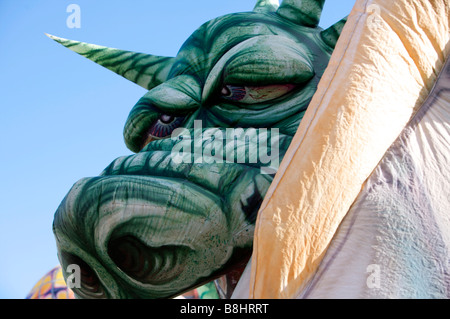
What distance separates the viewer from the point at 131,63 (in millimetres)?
4090

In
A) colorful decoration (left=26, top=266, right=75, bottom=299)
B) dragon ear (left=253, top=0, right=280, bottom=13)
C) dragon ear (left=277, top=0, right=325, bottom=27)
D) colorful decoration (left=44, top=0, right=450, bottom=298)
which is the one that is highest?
dragon ear (left=253, top=0, right=280, bottom=13)

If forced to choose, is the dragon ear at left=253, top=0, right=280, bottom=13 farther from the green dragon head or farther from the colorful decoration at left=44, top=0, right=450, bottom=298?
the colorful decoration at left=44, top=0, right=450, bottom=298

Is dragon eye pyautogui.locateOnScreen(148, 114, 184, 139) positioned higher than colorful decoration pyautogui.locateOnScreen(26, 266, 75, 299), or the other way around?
dragon eye pyautogui.locateOnScreen(148, 114, 184, 139)

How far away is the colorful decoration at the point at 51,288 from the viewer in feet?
23.6

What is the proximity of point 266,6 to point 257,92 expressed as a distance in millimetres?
1136

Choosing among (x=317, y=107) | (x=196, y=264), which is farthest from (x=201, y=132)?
(x=317, y=107)

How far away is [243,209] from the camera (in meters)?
2.71

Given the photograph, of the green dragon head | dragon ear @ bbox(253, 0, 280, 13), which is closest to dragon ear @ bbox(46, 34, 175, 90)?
the green dragon head

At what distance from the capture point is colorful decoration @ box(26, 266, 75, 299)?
7194 mm

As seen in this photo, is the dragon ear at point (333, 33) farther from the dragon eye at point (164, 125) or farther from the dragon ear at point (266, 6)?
the dragon eye at point (164, 125)

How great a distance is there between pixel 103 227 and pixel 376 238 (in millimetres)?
1039

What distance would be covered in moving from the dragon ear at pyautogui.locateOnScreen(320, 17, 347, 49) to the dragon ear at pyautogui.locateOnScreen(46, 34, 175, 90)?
0.89m

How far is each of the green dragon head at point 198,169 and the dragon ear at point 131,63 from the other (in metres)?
0.36
